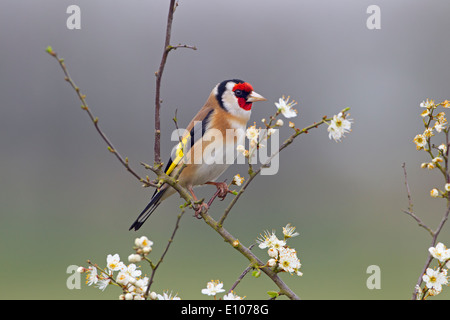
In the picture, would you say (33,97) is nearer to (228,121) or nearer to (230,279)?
(230,279)

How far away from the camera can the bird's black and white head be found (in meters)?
1.59

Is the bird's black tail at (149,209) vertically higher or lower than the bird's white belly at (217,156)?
lower

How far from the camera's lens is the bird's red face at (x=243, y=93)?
1590 mm

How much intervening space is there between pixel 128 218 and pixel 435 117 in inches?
350

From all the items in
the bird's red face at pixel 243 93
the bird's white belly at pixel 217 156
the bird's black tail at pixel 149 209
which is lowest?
the bird's black tail at pixel 149 209

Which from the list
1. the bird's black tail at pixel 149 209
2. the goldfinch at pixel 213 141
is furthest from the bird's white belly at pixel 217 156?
the bird's black tail at pixel 149 209

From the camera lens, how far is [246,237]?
8.55 metres

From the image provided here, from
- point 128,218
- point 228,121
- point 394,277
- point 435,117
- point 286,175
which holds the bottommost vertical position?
point 435,117

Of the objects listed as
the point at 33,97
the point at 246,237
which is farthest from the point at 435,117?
the point at 33,97

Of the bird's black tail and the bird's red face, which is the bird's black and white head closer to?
the bird's red face

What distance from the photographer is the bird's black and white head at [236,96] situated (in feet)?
5.22

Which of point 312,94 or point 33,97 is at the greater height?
point 33,97

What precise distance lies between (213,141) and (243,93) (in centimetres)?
19

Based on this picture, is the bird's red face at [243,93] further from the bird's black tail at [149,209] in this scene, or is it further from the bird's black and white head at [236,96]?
the bird's black tail at [149,209]
